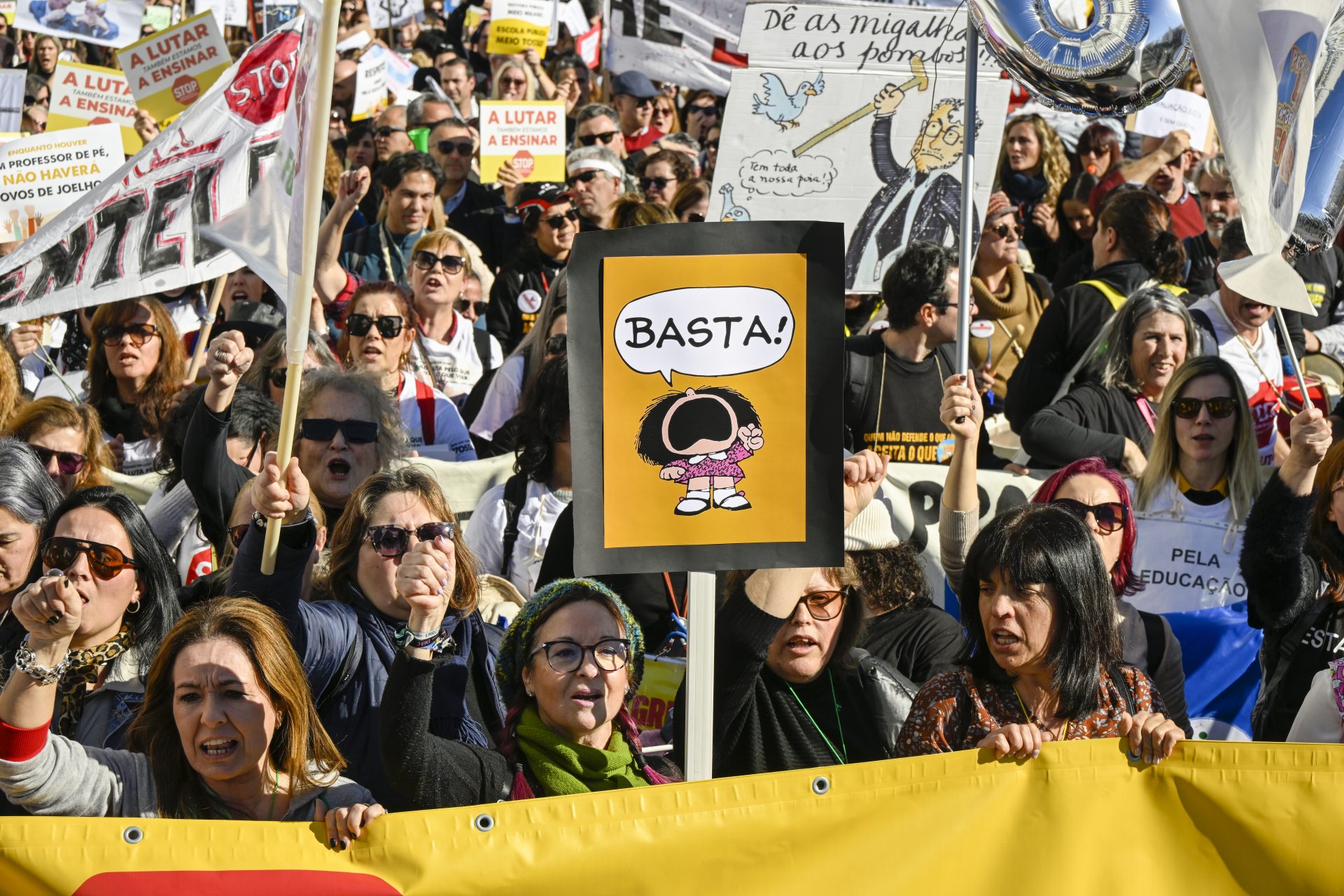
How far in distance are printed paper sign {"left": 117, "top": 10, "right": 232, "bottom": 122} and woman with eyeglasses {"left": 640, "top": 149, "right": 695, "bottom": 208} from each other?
2.38 meters

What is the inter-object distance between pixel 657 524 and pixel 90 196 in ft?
7.84

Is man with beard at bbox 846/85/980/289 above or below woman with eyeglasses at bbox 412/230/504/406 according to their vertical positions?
above

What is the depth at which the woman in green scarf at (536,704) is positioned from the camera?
305 cm

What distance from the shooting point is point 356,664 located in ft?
11.7

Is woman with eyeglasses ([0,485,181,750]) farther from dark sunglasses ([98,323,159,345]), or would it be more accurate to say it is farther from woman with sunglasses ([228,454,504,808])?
dark sunglasses ([98,323,159,345])

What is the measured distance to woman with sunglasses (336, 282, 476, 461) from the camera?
5688mm

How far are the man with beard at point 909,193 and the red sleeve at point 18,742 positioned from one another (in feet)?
11.6

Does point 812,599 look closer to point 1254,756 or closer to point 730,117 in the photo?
point 1254,756

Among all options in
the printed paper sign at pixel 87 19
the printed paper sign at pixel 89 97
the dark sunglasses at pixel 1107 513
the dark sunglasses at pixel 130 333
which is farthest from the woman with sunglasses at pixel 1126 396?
the printed paper sign at pixel 87 19

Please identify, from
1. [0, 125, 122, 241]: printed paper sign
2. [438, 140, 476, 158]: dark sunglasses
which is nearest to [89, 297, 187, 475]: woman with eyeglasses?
[0, 125, 122, 241]: printed paper sign

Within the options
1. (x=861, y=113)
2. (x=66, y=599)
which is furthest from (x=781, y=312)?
(x=861, y=113)

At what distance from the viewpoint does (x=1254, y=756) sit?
113 inches

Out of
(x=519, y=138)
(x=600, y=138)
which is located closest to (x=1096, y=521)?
(x=519, y=138)

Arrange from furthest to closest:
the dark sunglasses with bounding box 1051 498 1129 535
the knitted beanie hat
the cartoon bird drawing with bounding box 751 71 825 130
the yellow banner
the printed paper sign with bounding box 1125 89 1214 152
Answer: the printed paper sign with bounding box 1125 89 1214 152 < the cartoon bird drawing with bounding box 751 71 825 130 < the dark sunglasses with bounding box 1051 498 1129 535 < the knitted beanie hat < the yellow banner
